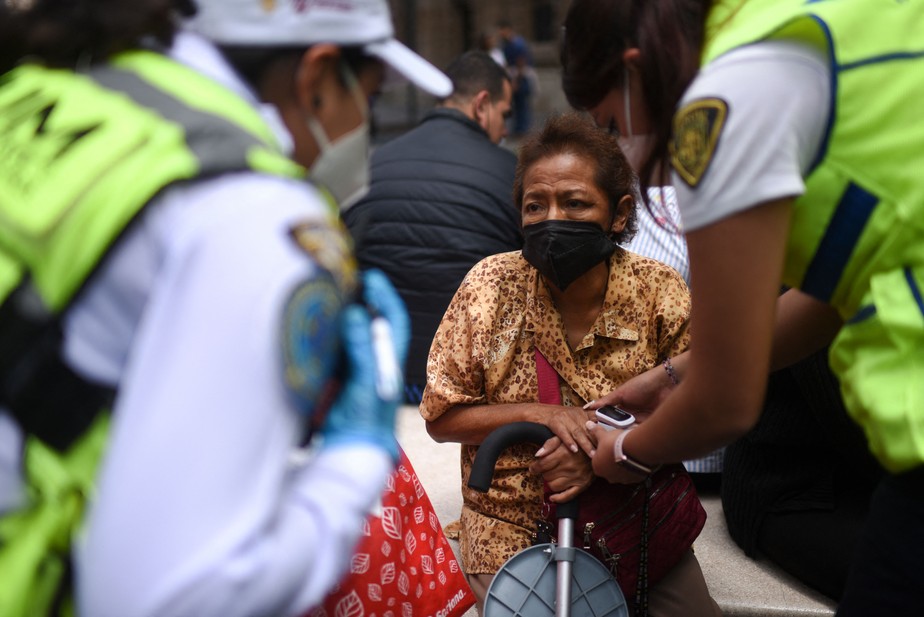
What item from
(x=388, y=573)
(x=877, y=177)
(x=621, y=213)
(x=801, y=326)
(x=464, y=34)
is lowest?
(x=464, y=34)

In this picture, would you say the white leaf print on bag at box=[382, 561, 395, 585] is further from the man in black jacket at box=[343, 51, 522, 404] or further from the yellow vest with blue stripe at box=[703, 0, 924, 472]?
the man in black jacket at box=[343, 51, 522, 404]

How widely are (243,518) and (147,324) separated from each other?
211 millimetres

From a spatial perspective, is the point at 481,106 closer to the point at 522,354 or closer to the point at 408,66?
the point at 522,354

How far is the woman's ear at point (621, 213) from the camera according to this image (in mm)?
3078

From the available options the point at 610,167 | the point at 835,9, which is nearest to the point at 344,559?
the point at 835,9

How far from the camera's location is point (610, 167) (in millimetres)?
3047

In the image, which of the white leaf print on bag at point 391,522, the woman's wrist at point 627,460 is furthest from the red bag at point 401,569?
the woman's wrist at point 627,460

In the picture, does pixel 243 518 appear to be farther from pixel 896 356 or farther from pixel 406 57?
pixel 896 356

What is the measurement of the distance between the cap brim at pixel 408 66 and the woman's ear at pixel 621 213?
1.64 m

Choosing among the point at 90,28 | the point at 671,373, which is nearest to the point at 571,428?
the point at 671,373

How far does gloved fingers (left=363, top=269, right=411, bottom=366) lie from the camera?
4.46ft

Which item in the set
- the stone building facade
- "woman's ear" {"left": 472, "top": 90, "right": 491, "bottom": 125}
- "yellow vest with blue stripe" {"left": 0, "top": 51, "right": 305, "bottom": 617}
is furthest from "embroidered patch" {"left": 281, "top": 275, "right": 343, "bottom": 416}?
the stone building facade

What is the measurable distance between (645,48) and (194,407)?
0.99 metres

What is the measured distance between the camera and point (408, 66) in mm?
1438
